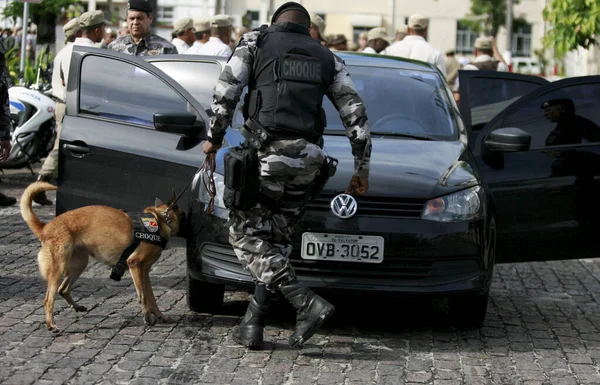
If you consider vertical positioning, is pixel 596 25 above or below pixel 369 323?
above

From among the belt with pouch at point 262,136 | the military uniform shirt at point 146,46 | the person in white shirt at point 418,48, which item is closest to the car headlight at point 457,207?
the belt with pouch at point 262,136

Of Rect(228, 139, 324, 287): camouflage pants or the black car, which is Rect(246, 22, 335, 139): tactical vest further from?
the black car

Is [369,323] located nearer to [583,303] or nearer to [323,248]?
[323,248]

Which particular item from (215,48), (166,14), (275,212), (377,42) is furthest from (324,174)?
(166,14)

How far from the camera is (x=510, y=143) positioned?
721 centimetres

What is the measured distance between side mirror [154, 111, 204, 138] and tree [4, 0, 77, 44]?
1526 cm

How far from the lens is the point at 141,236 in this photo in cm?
619

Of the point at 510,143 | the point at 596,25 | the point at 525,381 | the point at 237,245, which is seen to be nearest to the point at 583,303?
the point at 510,143

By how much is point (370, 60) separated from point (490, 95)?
1214mm

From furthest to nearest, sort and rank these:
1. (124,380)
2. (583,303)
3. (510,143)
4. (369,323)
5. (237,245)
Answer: (583,303)
(510,143)
(369,323)
(237,245)
(124,380)

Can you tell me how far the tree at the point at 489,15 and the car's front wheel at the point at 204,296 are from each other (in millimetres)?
47704

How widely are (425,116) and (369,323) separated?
152 cm

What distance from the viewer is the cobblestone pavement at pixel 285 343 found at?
5.50 meters

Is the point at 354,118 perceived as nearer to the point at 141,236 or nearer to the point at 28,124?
the point at 141,236
